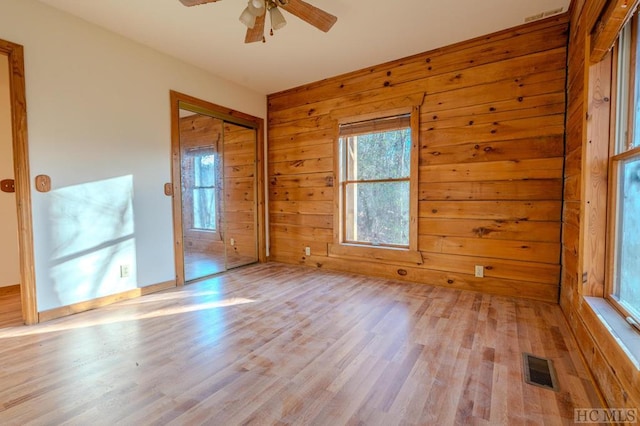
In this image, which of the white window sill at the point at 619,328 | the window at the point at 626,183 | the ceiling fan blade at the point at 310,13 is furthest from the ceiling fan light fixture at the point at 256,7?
the white window sill at the point at 619,328

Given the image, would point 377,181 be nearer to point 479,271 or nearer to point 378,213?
point 378,213

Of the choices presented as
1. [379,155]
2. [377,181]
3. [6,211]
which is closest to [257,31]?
[379,155]

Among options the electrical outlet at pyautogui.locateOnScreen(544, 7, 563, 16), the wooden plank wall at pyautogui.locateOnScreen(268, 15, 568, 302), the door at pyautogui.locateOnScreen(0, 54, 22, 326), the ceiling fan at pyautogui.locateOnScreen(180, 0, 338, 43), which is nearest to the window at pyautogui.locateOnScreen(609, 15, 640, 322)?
the wooden plank wall at pyautogui.locateOnScreen(268, 15, 568, 302)

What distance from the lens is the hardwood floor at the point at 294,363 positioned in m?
1.37

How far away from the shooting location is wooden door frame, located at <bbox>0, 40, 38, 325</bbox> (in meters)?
2.25

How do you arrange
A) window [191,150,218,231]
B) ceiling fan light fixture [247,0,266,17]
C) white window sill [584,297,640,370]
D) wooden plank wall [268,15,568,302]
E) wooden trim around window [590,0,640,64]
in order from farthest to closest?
window [191,150,218,231]
wooden plank wall [268,15,568,302]
ceiling fan light fixture [247,0,266,17]
wooden trim around window [590,0,640,64]
white window sill [584,297,640,370]

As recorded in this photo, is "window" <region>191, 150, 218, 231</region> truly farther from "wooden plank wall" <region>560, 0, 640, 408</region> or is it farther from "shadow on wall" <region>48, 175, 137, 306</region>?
"wooden plank wall" <region>560, 0, 640, 408</region>

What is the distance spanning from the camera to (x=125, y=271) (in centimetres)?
296

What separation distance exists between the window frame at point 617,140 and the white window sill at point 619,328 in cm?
4

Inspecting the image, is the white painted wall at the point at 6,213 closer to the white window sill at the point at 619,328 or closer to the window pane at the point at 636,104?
the white window sill at the point at 619,328

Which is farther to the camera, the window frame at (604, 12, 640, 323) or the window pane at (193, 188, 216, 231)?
the window pane at (193, 188, 216, 231)

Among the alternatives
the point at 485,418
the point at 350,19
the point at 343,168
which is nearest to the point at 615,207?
the point at 485,418

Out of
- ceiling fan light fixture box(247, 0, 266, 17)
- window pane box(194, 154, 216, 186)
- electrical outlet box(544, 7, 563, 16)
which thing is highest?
electrical outlet box(544, 7, 563, 16)

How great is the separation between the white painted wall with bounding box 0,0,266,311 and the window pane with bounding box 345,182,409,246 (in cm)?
224
